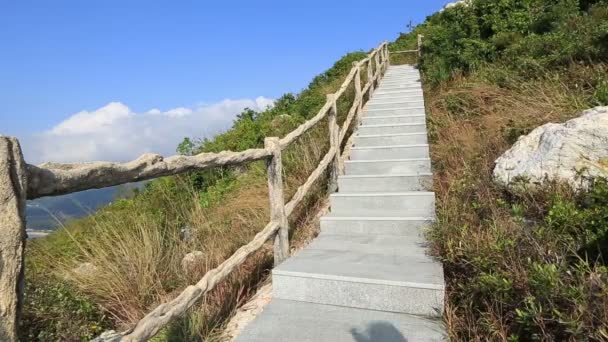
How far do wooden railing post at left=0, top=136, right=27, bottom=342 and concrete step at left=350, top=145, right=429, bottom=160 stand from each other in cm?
440

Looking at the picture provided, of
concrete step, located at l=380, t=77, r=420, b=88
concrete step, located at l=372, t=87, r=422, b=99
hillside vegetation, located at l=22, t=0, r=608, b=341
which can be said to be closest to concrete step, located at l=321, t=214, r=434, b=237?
hillside vegetation, located at l=22, t=0, r=608, b=341

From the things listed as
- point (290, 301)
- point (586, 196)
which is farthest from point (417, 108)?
point (290, 301)

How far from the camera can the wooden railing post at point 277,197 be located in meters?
3.19

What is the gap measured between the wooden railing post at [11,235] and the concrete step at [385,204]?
3174 millimetres

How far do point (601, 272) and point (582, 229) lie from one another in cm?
52

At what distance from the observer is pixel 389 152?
521 cm

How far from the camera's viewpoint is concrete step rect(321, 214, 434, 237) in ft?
11.6

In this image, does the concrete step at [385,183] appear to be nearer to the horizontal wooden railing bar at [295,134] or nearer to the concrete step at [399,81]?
the horizontal wooden railing bar at [295,134]

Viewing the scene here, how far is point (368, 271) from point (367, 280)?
6.3 inches

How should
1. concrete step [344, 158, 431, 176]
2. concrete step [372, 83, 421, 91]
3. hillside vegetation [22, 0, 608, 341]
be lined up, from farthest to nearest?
concrete step [372, 83, 421, 91] < concrete step [344, 158, 431, 176] < hillside vegetation [22, 0, 608, 341]

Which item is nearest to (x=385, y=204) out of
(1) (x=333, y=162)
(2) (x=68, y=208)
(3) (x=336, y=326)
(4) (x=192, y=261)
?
(1) (x=333, y=162)

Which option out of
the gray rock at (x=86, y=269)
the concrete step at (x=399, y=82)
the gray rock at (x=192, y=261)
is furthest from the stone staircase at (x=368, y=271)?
the concrete step at (x=399, y=82)

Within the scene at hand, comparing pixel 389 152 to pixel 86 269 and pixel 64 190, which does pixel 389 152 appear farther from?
pixel 64 190

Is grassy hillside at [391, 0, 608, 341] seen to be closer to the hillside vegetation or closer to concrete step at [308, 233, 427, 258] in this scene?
the hillside vegetation
